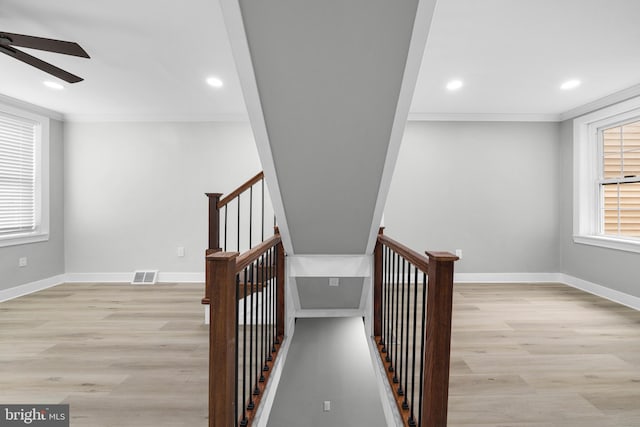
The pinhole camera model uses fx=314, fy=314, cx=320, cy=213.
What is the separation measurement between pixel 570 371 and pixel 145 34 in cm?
381

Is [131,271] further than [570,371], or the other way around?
[131,271]

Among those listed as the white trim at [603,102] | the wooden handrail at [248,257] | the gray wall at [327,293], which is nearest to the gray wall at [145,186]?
the gray wall at [327,293]

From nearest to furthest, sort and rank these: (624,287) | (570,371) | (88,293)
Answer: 1. (570,371)
2. (624,287)
3. (88,293)

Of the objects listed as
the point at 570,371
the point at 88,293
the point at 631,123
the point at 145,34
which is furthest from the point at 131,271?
the point at 631,123

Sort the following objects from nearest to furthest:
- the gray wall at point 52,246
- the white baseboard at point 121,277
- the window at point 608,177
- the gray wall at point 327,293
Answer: the gray wall at point 327,293, the window at point 608,177, the gray wall at point 52,246, the white baseboard at point 121,277

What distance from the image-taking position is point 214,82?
3.17 meters

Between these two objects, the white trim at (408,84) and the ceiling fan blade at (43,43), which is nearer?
the white trim at (408,84)

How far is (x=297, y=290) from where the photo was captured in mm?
3121

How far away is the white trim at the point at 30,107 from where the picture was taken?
3.63 m

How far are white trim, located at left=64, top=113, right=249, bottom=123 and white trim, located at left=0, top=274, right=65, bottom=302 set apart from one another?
7.22 feet

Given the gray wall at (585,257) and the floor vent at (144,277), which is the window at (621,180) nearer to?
the gray wall at (585,257)

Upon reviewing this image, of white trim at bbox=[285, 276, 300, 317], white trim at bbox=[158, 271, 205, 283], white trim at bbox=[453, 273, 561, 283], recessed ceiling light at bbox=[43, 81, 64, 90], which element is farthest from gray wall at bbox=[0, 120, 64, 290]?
white trim at bbox=[453, 273, 561, 283]

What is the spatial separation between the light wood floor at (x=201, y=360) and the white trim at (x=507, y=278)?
27.8 inches

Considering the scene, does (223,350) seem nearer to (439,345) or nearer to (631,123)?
(439,345)
